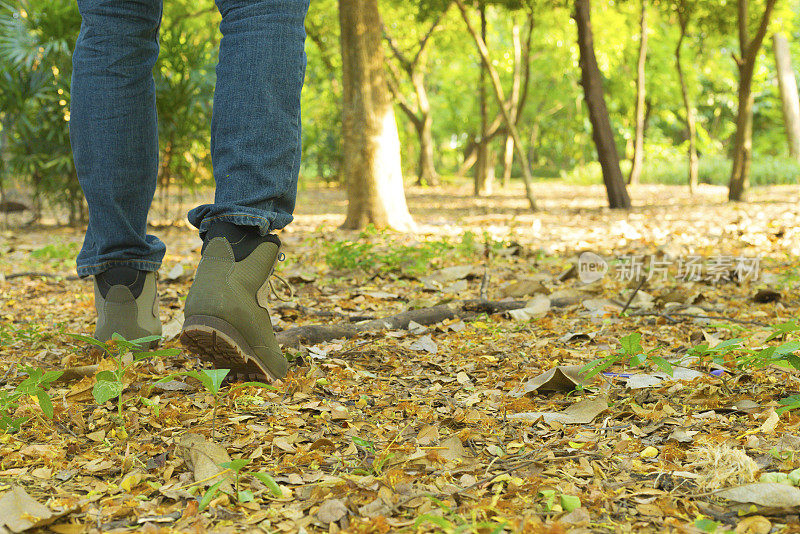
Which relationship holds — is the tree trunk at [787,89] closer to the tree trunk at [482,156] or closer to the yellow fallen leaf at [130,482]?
the tree trunk at [482,156]

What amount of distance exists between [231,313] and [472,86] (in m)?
21.8

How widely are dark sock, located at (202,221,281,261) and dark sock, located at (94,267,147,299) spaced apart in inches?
16.0

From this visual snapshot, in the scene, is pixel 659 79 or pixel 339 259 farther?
pixel 659 79

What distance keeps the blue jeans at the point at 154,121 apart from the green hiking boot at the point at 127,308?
0.04m

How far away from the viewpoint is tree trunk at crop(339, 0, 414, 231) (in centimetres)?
595

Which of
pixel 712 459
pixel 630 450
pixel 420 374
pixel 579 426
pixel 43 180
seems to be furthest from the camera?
pixel 43 180

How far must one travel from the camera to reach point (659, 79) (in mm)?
17578

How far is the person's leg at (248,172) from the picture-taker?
1.41 m

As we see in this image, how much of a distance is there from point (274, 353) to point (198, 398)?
0.61 feet

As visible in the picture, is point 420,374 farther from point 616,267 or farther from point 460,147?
point 460,147

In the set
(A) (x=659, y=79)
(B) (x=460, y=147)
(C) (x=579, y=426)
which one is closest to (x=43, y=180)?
(C) (x=579, y=426)

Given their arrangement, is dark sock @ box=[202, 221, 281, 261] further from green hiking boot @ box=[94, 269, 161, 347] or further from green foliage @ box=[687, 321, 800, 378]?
green foliage @ box=[687, 321, 800, 378]

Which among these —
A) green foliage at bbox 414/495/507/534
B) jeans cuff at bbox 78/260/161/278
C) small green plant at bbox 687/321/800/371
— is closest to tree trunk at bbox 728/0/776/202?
small green plant at bbox 687/321/800/371

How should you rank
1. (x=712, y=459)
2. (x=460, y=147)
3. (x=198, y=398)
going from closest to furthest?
(x=712, y=459)
(x=198, y=398)
(x=460, y=147)
